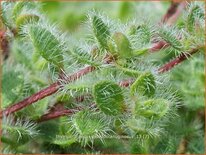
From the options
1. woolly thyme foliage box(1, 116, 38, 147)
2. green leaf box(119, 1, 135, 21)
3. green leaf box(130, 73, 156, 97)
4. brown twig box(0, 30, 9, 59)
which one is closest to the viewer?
green leaf box(130, 73, 156, 97)

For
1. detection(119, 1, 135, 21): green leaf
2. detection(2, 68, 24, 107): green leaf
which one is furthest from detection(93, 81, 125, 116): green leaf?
detection(119, 1, 135, 21): green leaf

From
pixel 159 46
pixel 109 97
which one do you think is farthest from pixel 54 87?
pixel 159 46

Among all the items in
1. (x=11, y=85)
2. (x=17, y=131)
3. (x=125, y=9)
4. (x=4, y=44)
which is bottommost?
(x=17, y=131)

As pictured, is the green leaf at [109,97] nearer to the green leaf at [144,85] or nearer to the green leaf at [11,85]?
the green leaf at [144,85]

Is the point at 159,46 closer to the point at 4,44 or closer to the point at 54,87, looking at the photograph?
the point at 54,87

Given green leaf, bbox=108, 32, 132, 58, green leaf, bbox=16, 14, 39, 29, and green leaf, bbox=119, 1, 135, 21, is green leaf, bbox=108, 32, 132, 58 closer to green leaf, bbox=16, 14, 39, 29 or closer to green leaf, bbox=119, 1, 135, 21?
green leaf, bbox=16, 14, 39, 29

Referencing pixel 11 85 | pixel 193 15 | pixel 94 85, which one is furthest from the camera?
pixel 11 85

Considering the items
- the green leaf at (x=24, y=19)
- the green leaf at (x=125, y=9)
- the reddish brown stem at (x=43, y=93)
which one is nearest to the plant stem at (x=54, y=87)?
the reddish brown stem at (x=43, y=93)
